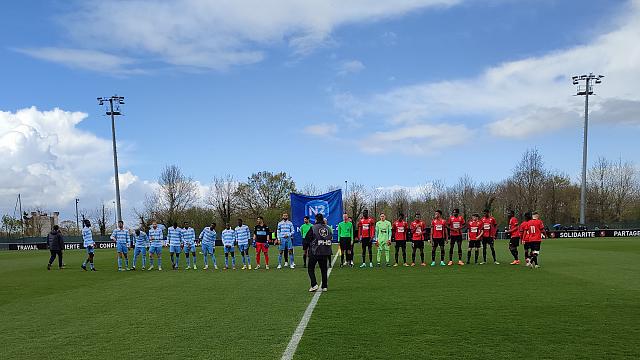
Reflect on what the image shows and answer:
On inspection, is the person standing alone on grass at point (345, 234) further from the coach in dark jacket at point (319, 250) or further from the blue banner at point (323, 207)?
the coach in dark jacket at point (319, 250)

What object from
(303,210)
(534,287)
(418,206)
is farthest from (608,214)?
(534,287)

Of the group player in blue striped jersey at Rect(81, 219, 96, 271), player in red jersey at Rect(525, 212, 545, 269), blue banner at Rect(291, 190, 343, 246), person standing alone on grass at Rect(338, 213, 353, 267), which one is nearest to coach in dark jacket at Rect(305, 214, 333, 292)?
person standing alone on grass at Rect(338, 213, 353, 267)

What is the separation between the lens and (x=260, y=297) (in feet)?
37.6

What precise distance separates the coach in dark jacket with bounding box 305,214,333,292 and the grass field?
1.34 feet

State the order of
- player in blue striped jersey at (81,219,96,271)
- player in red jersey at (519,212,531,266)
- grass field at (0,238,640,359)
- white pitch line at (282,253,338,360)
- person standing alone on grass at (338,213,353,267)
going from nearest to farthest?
white pitch line at (282,253,338,360)
grass field at (0,238,640,359)
player in red jersey at (519,212,531,266)
person standing alone on grass at (338,213,353,267)
player in blue striped jersey at (81,219,96,271)

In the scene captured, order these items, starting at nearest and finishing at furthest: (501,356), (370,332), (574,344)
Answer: (501,356)
(574,344)
(370,332)

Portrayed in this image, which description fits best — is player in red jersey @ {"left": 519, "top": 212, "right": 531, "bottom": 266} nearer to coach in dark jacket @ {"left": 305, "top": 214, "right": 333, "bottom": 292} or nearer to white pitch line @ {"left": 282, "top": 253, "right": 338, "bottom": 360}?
coach in dark jacket @ {"left": 305, "top": 214, "right": 333, "bottom": 292}

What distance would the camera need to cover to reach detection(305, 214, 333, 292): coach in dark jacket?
40.1 ft

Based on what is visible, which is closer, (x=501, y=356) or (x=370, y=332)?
(x=501, y=356)

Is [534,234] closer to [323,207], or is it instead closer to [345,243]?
[345,243]

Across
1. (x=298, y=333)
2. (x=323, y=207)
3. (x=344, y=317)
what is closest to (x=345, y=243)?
(x=323, y=207)

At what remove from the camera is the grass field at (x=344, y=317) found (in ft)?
21.8

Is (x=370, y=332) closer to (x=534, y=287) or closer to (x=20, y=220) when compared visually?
(x=534, y=287)

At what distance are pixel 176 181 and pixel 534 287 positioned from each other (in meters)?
61.2
